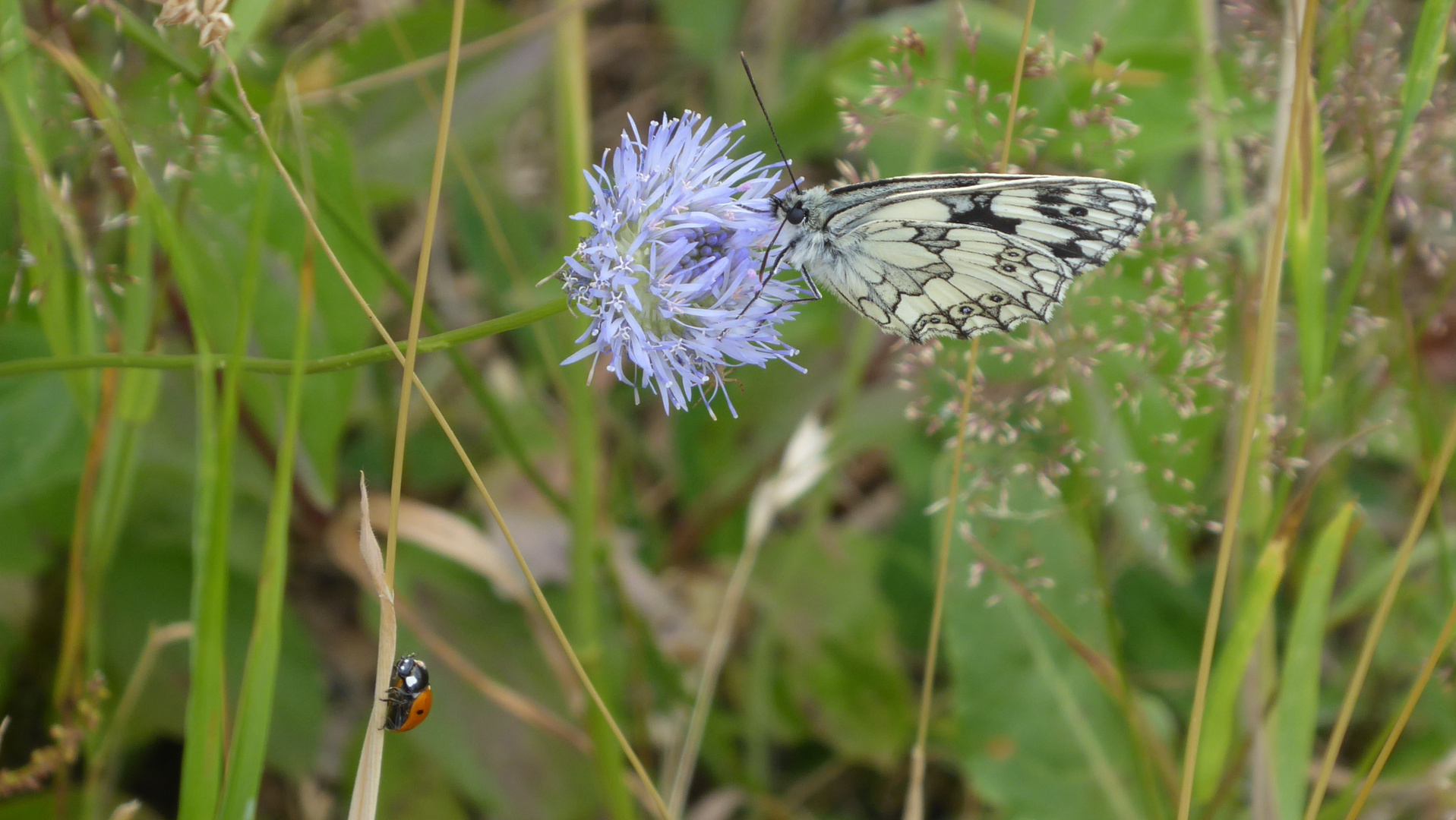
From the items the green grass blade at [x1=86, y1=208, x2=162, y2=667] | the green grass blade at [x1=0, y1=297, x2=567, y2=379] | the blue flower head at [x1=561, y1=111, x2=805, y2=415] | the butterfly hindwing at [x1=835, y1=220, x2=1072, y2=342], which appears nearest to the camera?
the green grass blade at [x1=0, y1=297, x2=567, y2=379]

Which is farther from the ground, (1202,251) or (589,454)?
(1202,251)

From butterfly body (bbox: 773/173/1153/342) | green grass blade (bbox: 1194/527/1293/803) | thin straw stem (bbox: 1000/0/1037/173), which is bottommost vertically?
green grass blade (bbox: 1194/527/1293/803)

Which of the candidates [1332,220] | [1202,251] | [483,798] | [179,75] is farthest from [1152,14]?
[483,798]

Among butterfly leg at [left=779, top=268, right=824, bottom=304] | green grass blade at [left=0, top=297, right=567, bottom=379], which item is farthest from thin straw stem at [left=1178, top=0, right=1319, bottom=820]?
green grass blade at [left=0, top=297, right=567, bottom=379]

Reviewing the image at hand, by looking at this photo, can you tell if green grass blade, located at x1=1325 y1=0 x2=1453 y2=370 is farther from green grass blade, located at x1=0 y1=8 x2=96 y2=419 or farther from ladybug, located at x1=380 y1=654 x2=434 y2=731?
green grass blade, located at x1=0 y1=8 x2=96 y2=419

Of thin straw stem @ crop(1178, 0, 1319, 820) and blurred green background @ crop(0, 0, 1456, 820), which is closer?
thin straw stem @ crop(1178, 0, 1319, 820)

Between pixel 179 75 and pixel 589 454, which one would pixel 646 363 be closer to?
pixel 589 454
